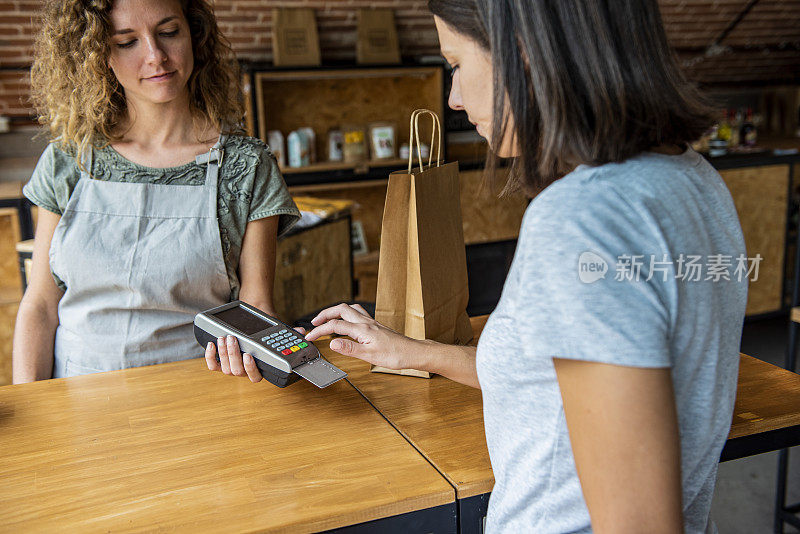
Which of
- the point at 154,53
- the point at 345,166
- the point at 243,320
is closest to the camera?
the point at 243,320

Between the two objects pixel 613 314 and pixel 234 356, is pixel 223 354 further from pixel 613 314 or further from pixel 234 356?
pixel 613 314

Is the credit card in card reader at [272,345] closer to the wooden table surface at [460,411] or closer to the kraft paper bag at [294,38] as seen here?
the wooden table surface at [460,411]

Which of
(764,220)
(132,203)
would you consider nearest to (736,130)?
(764,220)

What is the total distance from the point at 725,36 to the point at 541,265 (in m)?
5.45

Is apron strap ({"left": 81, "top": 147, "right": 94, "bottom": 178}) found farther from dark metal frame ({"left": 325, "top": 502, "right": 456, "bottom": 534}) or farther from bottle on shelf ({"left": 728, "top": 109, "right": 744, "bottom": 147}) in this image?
bottle on shelf ({"left": 728, "top": 109, "right": 744, "bottom": 147})

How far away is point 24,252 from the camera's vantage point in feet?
8.04

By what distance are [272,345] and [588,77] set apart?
2.30ft

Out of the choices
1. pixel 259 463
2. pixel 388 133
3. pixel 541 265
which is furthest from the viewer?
pixel 388 133

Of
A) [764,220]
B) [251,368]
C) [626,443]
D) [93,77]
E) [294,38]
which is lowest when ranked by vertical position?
[764,220]

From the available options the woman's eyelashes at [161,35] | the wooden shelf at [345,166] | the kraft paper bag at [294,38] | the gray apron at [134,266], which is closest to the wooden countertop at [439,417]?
the gray apron at [134,266]

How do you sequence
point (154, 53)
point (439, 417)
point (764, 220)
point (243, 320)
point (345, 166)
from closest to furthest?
point (439, 417) < point (243, 320) < point (154, 53) < point (764, 220) < point (345, 166)

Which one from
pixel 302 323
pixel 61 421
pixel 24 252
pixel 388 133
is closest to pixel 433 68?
pixel 388 133

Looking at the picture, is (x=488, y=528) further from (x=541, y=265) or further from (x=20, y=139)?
(x=20, y=139)

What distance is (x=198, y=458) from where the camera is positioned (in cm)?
97
